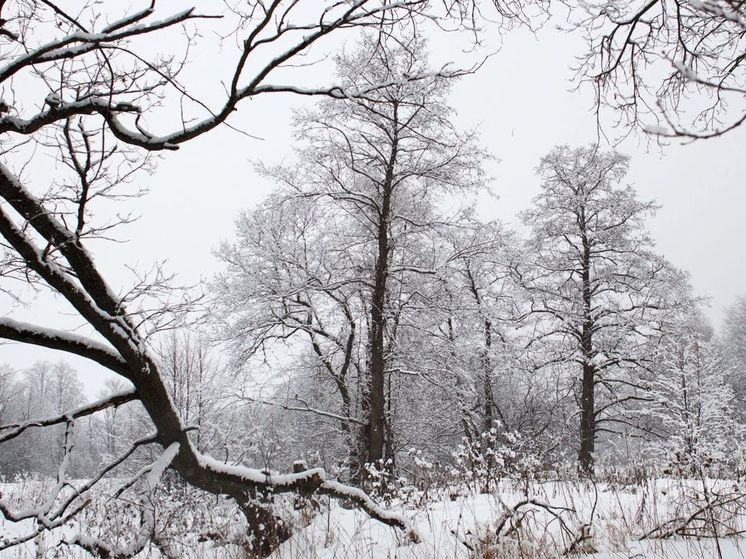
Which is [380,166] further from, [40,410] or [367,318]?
[40,410]

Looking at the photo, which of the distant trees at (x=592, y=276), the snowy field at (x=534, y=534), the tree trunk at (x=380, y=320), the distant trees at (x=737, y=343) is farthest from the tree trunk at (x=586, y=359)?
the distant trees at (x=737, y=343)

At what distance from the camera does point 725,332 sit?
4544cm

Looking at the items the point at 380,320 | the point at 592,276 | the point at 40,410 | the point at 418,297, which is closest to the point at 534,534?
the point at 380,320

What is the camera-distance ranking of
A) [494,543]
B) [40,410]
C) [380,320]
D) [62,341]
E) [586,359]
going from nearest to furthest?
[494,543], [62,341], [380,320], [586,359], [40,410]

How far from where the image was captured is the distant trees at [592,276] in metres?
13.2

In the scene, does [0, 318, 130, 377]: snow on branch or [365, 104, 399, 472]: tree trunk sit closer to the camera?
[0, 318, 130, 377]: snow on branch

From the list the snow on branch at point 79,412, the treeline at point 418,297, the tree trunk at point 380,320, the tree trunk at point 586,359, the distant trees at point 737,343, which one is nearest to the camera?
the snow on branch at point 79,412

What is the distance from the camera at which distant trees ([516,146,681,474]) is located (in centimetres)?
1320

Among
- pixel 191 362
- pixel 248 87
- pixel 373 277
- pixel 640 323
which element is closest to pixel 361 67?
pixel 373 277

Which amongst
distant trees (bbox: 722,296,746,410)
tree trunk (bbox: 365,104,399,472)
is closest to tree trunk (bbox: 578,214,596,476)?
tree trunk (bbox: 365,104,399,472)

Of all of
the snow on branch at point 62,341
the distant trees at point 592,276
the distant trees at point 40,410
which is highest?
the distant trees at point 592,276

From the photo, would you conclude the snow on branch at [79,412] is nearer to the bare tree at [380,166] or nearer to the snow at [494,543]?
the snow at [494,543]

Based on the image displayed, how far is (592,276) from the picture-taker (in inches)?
546

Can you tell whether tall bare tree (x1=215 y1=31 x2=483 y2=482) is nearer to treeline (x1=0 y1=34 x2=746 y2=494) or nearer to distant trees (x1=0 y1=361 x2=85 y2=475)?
treeline (x1=0 y1=34 x2=746 y2=494)
